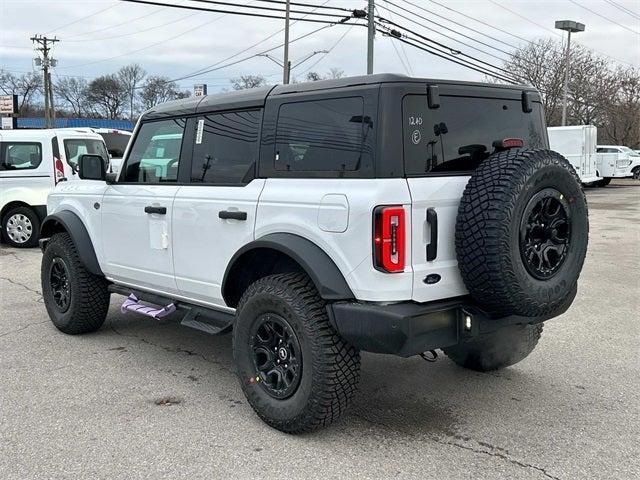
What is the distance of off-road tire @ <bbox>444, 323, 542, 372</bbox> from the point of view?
4.41 m

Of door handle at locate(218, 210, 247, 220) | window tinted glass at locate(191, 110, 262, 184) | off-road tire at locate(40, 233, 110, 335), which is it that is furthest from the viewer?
off-road tire at locate(40, 233, 110, 335)

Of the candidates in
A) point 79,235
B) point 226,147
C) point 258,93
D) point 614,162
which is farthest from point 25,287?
point 614,162

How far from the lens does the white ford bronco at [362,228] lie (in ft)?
10.6

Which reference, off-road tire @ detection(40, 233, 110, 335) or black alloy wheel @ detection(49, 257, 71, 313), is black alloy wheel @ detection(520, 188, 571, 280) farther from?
black alloy wheel @ detection(49, 257, 71, 313)

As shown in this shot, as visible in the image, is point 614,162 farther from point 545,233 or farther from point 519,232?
point 519,232

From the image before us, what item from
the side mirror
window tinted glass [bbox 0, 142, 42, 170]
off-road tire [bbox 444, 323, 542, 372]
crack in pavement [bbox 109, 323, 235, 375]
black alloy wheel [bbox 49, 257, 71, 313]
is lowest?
crack in pavement [bbox 109, 323, 235, 375]

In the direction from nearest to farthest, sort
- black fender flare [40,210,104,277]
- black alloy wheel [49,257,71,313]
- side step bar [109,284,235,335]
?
1. side step bar [109,284,235,335]
2. black fender flare [40,210,104,277]
3. black alloy wheel [49,257,71,313]

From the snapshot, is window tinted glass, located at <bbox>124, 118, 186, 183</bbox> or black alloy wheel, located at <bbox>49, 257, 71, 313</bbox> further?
A: black alloy wheel, located at <bbox>49, 257, 71, 313</bbox>

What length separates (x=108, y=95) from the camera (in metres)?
83.4

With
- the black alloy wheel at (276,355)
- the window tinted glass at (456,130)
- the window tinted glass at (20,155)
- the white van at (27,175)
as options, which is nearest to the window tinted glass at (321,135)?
the window tinted glass at (456,130)

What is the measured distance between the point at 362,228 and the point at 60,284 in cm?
375

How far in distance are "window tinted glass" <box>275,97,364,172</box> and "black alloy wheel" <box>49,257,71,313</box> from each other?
113 inches

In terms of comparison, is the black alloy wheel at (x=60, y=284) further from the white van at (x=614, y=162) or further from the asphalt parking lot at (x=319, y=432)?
the white van at (x=614, y=162)

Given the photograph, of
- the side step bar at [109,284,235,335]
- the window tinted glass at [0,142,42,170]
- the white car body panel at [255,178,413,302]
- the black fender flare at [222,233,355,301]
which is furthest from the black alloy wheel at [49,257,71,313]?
the window tinted glass at [0,142,42,170]
